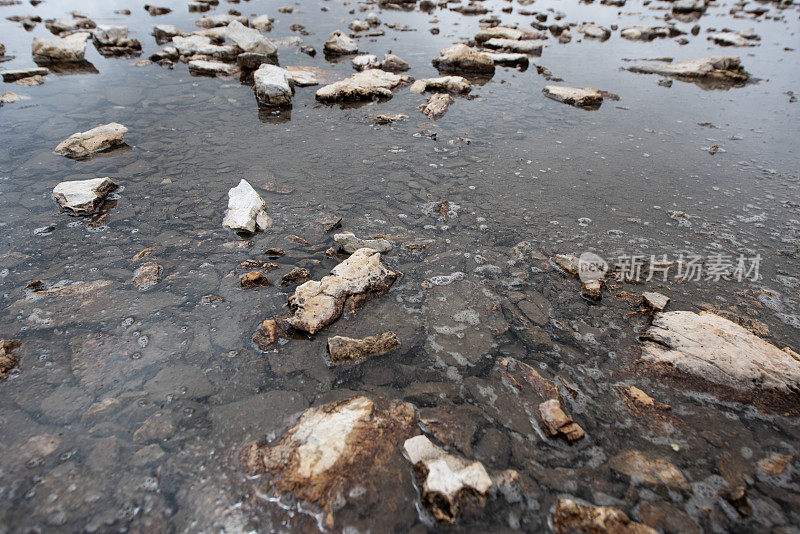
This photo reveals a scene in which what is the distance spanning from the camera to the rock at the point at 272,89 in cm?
678

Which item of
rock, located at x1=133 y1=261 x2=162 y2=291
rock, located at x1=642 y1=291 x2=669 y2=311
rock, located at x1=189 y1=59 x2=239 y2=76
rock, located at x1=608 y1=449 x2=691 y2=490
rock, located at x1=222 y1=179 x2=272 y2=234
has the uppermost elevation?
rock, located at x1=189 y1=59 x2=239 y2=76

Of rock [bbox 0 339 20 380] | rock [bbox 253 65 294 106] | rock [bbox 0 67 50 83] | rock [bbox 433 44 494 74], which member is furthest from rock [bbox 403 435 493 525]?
rock [bbox 0 67 50 83]

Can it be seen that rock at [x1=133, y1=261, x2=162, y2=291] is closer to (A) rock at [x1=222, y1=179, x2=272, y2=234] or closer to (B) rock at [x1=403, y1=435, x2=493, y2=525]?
(A) rock at [x1=222, y1=179, x2=272, y2=234]

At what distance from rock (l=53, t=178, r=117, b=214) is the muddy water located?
163mm

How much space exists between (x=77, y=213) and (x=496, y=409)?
4825mm

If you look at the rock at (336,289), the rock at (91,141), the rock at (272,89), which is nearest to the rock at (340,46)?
the rock at (272,89)

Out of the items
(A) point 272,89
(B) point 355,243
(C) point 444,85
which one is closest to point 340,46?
(C) point 444,85

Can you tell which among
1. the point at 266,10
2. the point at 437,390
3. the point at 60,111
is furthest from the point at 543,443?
the point at 266,10

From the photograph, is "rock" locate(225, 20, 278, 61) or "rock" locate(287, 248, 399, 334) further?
"rock" locate(225, 20, 278, 61)

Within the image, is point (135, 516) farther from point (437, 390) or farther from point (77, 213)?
point (77, 213)

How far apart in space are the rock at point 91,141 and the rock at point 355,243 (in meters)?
4.24

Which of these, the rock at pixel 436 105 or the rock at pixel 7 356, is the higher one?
the rock at pixel 436 105

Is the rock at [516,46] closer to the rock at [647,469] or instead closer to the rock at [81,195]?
the rock at [81,195]

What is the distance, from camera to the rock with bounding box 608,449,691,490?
7.03ft
